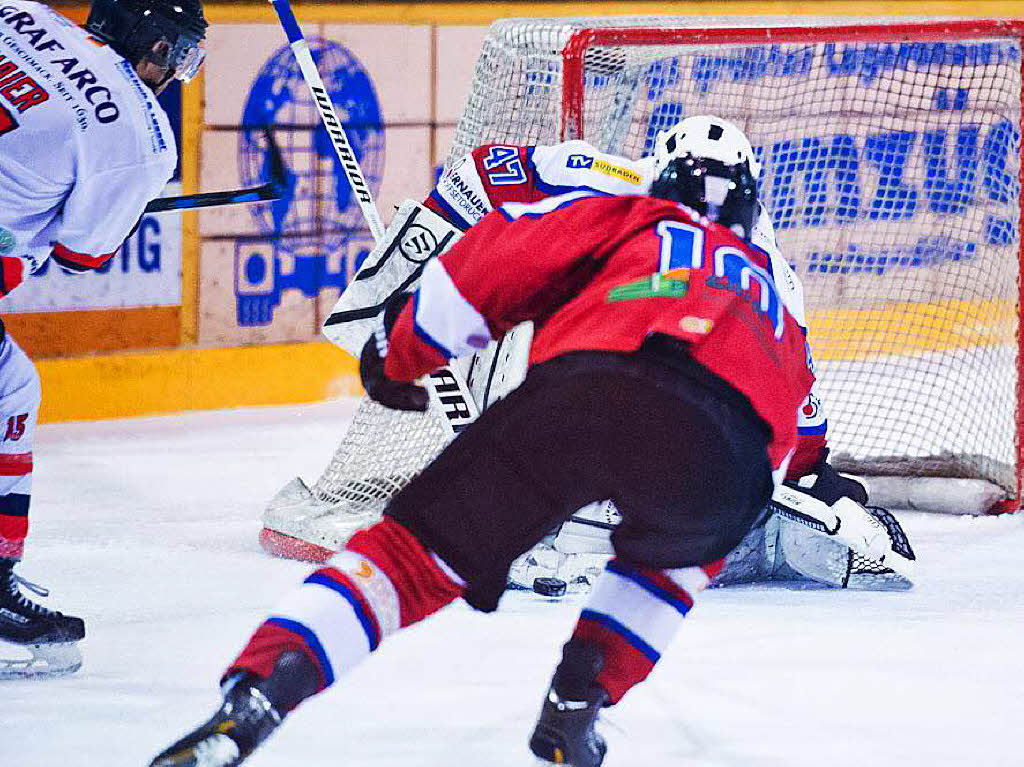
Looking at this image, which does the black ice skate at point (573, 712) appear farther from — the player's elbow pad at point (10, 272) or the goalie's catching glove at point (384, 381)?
the player's elbow pad at point (10, 272)

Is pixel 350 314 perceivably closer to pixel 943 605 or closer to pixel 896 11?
pixel 943 605

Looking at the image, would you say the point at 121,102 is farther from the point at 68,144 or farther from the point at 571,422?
the point at 571,422

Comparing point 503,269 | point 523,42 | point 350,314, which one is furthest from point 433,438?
point 503,269

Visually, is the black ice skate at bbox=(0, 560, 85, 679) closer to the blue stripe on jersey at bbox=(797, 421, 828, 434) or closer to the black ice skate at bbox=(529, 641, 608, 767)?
the black ice skate at bbox=(529, 641, 608, 767)

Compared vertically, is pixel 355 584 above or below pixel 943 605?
above

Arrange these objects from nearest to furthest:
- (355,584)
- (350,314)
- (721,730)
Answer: (355,584) → (721,730) → (350,314)

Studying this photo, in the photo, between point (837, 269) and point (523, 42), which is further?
point (837, 269)

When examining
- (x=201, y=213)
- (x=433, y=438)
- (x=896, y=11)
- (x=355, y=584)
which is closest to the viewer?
(x=355, y=584)

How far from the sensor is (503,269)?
1806mm

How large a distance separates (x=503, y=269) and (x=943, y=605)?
5.27 feet

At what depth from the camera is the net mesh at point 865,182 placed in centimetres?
357

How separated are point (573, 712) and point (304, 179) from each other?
3574 millimetres

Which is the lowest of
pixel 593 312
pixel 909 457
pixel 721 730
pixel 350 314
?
pixel 909 457

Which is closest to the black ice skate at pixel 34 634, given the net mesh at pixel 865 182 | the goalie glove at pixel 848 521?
the net mesh at pixel 865 182
